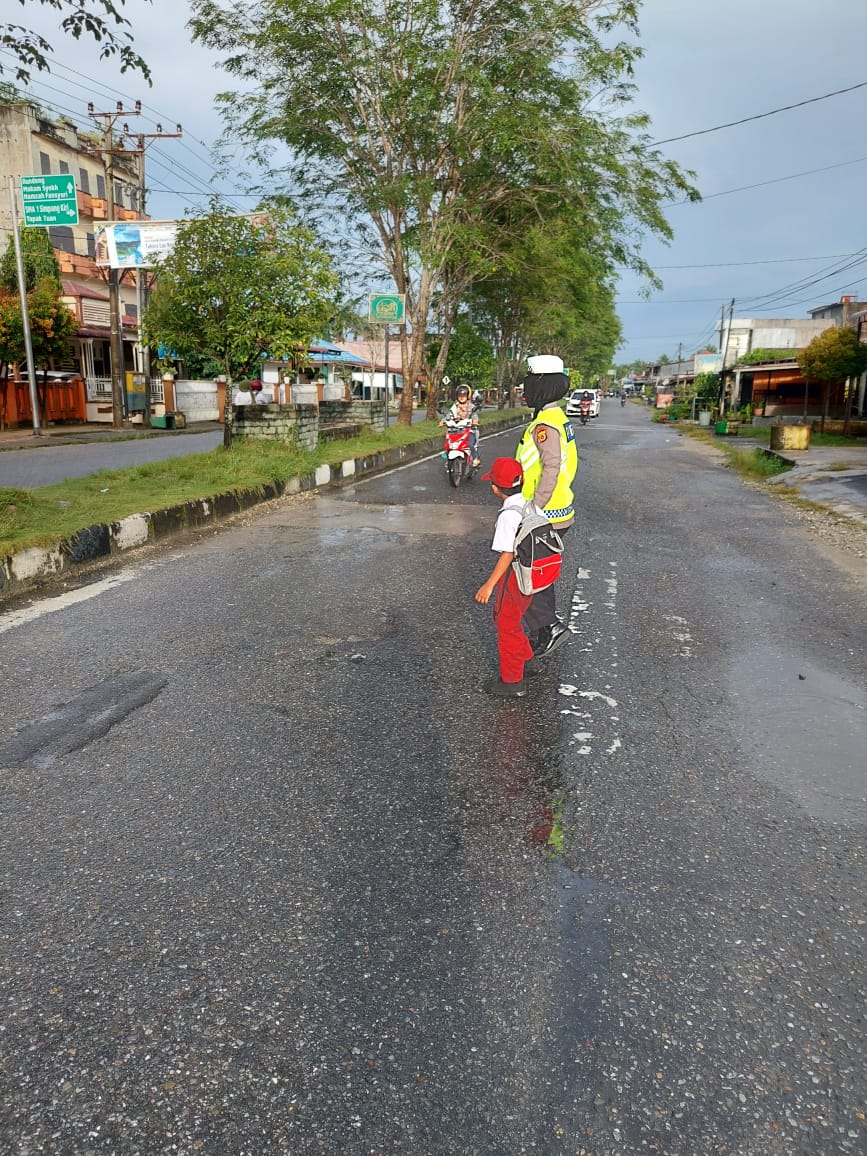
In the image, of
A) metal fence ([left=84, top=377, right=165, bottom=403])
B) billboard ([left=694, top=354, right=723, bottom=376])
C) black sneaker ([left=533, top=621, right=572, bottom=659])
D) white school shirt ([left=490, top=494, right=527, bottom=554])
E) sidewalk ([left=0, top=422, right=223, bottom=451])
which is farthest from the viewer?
billboard ([left=694, top=354, right=723, bottom=376])

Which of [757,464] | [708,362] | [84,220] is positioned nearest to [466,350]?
[757,464]

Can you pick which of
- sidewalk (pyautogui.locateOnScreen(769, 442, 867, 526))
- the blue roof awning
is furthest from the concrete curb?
the blue roof awning

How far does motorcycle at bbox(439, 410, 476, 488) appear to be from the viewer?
1282 centimetres

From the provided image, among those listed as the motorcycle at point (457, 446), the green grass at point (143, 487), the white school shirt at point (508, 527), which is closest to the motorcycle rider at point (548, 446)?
the white school shirt at point (508, 527)

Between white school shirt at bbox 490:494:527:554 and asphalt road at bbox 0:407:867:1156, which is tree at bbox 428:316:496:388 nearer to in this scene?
white school shirt at bbox 490:494:527:554

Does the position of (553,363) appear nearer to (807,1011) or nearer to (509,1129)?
(807,1011)

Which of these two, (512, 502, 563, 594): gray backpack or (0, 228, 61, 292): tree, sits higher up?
(0, 228, 61, 292): tree

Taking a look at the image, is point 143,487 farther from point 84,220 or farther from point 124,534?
point 84,220

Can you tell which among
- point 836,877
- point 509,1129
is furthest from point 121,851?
point 836,877

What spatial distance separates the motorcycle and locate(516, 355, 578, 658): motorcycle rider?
847 centimetres

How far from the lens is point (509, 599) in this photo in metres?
4.23

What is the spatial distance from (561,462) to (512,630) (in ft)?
2.92

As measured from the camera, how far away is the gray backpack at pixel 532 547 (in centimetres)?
415

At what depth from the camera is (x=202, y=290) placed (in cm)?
1258
